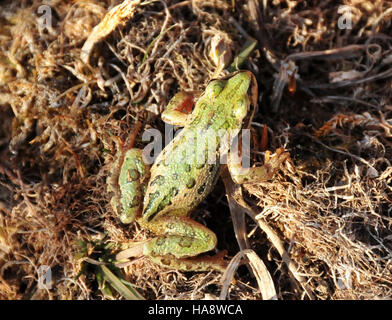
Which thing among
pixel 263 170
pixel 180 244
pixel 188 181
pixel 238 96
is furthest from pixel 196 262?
pixel 238 96

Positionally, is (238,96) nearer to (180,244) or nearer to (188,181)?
(188,181)

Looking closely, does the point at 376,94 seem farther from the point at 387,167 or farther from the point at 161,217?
the point at 161,217

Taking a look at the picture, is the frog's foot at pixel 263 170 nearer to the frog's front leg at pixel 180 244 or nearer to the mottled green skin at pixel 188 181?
the mottled green skin at pixel 188 181

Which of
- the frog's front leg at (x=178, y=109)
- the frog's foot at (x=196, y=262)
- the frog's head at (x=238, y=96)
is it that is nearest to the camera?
the frog's foot at (x=196, y=262)

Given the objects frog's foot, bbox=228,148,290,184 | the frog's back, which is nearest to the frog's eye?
the frog's back

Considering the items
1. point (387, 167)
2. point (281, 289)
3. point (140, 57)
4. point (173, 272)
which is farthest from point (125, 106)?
point (387, 167)

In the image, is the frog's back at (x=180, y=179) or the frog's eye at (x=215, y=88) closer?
the frog's back at (x=180, y=179)

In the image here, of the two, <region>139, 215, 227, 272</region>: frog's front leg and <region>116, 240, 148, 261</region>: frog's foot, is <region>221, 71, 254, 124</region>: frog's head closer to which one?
<region>139, 215, 227, 272</region>: frog's front leg

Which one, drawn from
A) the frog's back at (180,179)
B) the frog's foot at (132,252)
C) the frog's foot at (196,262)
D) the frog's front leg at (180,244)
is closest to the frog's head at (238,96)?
the frog's back at (180,179)
